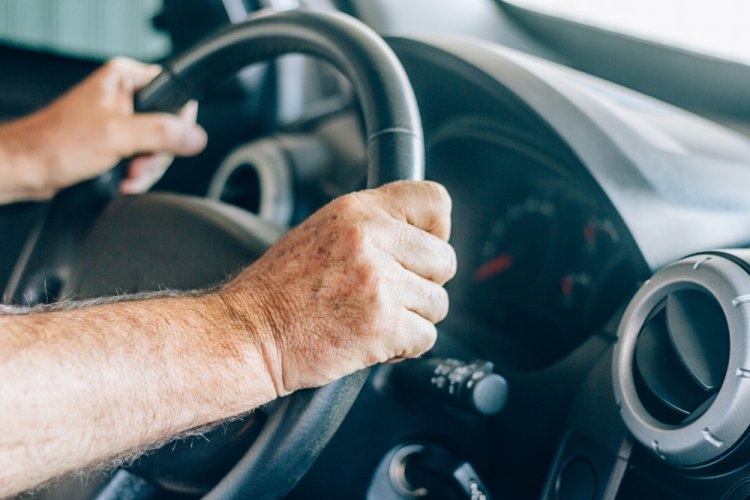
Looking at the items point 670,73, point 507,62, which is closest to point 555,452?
point 507,62

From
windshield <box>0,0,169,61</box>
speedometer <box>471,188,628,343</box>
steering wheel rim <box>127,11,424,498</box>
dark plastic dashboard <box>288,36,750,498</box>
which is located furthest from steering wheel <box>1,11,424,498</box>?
windshield <box>0,0,169,61</box>

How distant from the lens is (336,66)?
71cm

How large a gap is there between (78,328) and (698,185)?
58 centimetres

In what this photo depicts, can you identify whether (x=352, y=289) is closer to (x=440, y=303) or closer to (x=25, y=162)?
(x=440, y=303)

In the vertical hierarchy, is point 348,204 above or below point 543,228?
above

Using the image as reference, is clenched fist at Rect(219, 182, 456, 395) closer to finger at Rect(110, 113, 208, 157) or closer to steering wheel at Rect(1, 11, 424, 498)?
steering wheel at Rect(1, 11, 424, 498)

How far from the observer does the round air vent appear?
0.56 m

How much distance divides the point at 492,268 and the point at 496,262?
1cm

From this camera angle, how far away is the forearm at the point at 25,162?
0.93 m

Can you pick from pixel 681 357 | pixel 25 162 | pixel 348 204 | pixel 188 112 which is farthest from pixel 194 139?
pixel 681 357

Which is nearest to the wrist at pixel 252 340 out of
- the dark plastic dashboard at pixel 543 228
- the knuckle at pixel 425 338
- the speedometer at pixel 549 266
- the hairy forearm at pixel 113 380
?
the hairy forearm at pixel 113 380

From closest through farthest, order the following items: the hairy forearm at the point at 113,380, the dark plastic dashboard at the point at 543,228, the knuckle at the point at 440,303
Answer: the hairy forearm at the point at 113,380 → the knuckle at the point at 440,303 → the dark plastic dashboard at the point at 543,228

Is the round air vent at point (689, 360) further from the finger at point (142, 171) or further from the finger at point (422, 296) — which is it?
the finger at point (142, 171)

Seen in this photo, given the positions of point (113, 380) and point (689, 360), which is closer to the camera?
point (113, 380)
